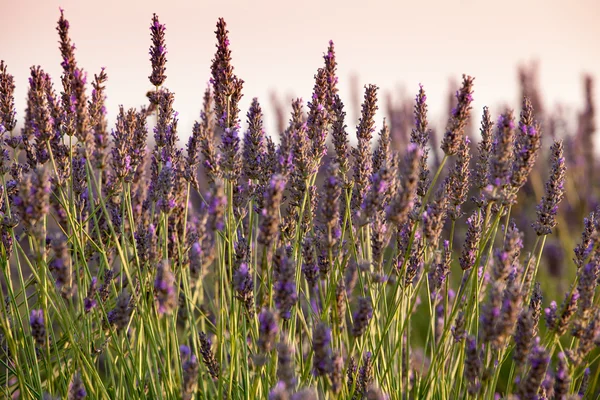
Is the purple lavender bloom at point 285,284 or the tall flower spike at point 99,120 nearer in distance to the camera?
the purple lavender bloom at point 285,284

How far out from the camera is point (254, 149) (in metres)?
2.29

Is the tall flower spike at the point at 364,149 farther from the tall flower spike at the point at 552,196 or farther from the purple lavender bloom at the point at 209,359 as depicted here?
the purple lavender bloom at the point at 209,359

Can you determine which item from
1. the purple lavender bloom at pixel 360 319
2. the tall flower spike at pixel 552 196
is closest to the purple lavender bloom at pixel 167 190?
the purple lavender bloom at pixel 360 319

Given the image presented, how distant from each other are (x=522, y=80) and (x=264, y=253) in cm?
677

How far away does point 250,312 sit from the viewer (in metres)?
2.04

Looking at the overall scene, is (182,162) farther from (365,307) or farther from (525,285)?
(525,285)

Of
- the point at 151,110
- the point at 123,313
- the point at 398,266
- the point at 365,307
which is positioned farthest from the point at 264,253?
the point at 151,110

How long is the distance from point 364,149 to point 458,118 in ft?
1.31

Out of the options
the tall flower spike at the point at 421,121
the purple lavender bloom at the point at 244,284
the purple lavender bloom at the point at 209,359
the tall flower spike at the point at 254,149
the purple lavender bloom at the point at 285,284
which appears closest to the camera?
the purple lavender bloom at the point at 285,284

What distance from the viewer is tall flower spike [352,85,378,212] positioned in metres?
2.25

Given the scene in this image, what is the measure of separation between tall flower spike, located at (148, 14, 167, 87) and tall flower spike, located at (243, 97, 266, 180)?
0.46 metres

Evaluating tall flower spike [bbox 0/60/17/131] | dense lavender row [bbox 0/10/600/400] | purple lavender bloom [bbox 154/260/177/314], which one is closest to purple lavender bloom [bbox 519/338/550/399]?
dense lavender row [bbox 0/10/600/400]

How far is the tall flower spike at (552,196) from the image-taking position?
2.20m

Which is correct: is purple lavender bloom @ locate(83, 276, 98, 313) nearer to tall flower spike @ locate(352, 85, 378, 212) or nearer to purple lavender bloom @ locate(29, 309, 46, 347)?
purple lavender bloom @ locate(29, 309, 46, 347)
